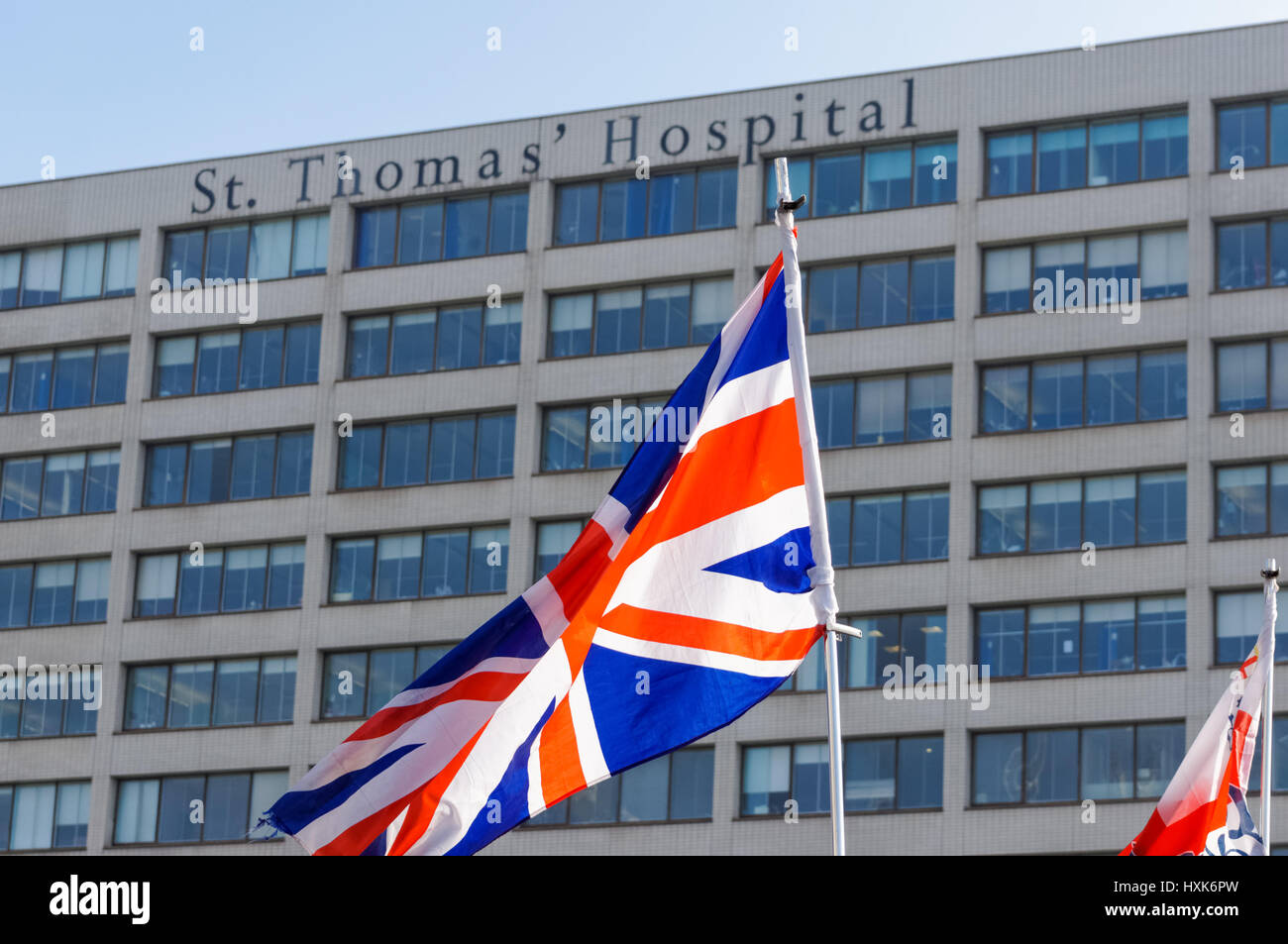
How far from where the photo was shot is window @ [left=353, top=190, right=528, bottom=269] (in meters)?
66.6

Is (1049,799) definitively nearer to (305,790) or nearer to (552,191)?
(552,191)

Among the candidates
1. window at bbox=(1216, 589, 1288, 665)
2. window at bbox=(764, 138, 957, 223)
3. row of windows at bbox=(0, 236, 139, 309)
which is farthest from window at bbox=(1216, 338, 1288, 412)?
row of windows at bbox=(0, 236, 139, 309)

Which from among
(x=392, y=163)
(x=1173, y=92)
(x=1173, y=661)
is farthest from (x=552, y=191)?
(x=1173, y=661)

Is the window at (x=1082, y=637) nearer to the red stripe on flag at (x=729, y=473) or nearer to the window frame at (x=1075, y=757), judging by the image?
the window frame at (x=1075, y=757)

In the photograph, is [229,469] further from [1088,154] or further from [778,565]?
[778,565]

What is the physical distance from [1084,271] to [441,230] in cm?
2042

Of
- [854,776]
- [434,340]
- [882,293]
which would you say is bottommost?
[854,776]

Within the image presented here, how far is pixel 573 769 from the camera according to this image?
1417 centimetres

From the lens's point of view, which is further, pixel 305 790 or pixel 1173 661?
pixel 1173 661

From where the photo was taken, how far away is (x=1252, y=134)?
58.4 m

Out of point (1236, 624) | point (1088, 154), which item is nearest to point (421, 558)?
point (1088, 154)

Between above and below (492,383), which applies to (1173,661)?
below

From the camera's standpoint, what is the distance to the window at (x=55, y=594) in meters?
68.4
